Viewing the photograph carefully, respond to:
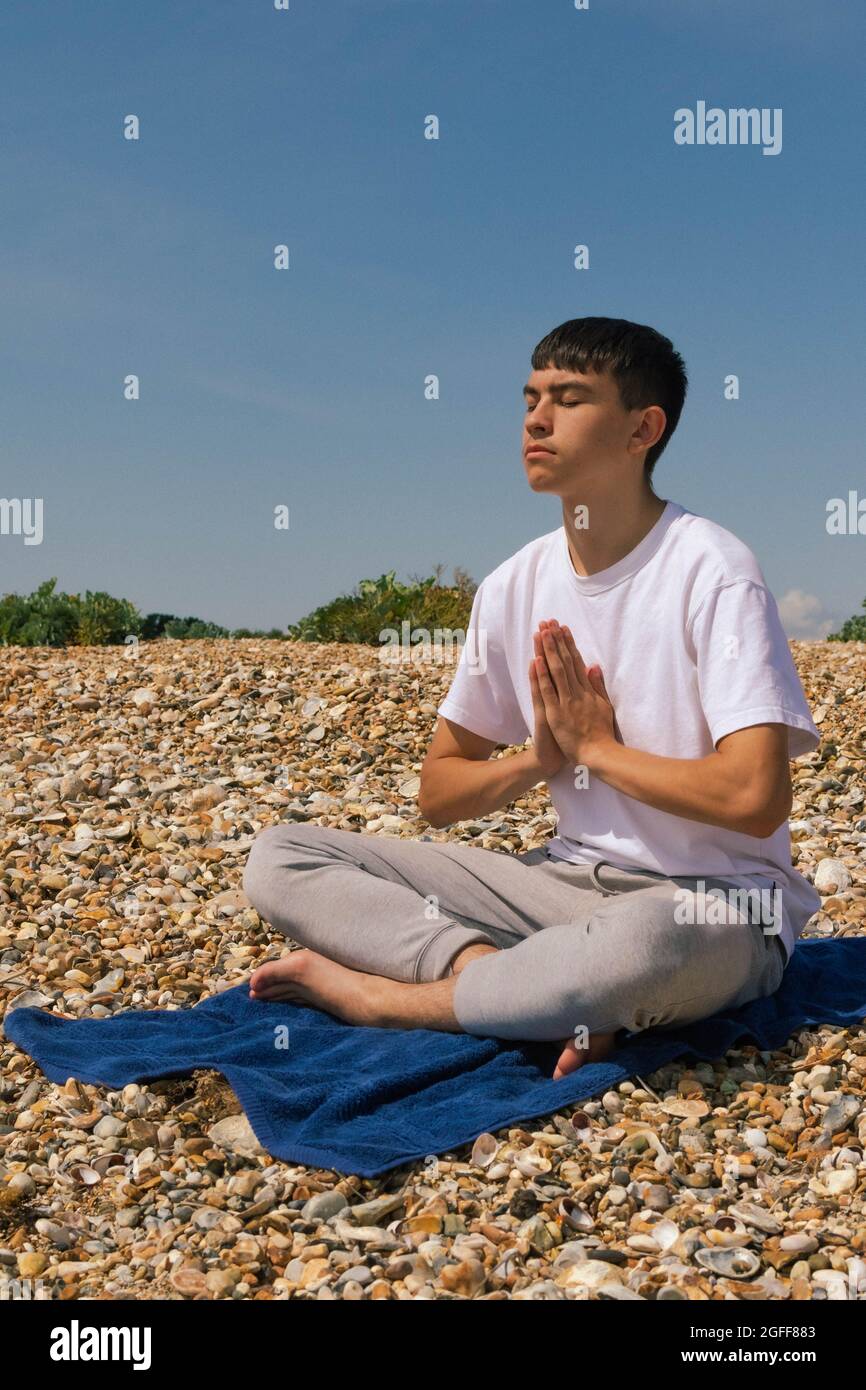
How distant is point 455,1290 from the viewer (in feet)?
9.26

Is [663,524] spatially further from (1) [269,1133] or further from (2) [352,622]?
(2) [352,622]

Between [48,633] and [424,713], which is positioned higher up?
[48,633]

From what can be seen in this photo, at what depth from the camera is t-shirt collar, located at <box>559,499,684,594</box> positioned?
13.1 ft

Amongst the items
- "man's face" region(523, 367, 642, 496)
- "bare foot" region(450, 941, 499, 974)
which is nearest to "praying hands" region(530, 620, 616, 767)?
"man's face" region(523, 367, 642, 496)

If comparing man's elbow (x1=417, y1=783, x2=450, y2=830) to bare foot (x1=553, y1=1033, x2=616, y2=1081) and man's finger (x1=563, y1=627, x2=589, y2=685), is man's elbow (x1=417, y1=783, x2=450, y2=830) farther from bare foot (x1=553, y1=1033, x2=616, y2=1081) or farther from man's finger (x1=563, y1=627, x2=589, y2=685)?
bare foot (x1=553, y1=1033, x2=616, y2=1081)

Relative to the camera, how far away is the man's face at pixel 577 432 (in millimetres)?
3879

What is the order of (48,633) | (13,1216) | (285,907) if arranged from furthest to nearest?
(48,633) → (285,907) → (13,1216)

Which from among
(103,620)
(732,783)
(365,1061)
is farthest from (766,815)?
(103,620)

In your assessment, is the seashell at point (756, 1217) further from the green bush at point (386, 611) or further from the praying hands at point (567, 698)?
the green bush at point (386, 611)

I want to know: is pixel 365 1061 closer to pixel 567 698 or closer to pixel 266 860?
pixel 266 860

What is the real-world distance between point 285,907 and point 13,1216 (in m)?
1.31

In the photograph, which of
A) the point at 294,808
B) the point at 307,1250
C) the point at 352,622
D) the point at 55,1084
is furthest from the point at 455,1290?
the point at 352,622

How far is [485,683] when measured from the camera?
4.49 meters

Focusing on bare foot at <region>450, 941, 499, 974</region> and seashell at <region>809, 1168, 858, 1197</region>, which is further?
bare foot at <region>450, 941, 499, 974</region>
